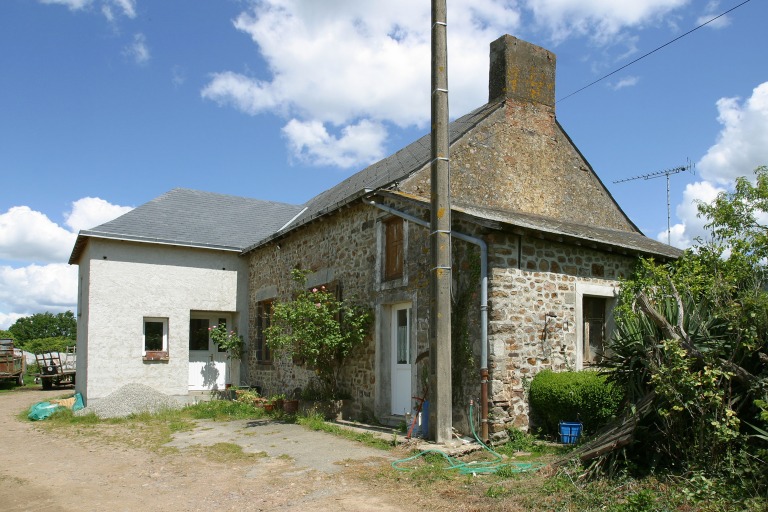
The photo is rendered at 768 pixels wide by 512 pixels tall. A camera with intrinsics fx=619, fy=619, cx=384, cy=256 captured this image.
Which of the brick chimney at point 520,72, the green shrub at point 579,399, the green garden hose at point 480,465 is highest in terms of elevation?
the brick chimney at point 520,72

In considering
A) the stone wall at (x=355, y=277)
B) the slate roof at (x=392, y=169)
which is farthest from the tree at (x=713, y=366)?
the slate roof at (x=392, y=169)

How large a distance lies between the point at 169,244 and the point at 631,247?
11.0 metres

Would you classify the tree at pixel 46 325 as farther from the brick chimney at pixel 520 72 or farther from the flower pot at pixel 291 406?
the brick chimney at pixel 520 72

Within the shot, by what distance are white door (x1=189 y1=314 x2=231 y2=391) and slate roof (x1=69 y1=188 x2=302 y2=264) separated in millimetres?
2170

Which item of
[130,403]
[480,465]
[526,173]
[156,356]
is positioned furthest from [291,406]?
[526,173]

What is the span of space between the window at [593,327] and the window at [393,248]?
10.8 ft

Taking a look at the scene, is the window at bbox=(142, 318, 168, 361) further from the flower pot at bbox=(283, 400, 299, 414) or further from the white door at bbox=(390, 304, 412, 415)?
the white door at bbox=(390, 304, 412, 415)

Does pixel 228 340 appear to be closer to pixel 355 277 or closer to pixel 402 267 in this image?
pixel 355 277

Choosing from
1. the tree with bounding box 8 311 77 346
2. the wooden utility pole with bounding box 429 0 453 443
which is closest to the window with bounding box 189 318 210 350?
the wooden utility pole with bounding box 429 0 453 443

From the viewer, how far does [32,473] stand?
8195 mm

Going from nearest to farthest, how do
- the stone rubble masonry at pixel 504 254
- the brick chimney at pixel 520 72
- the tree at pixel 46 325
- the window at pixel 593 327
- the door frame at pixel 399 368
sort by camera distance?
1. the stone rubble masonry at pixel 504 254
2. the window at pixel 593 327
3. the door frame at pixel 399 368
4. the brick chimney at pixel 520 72
5. the tree at pixel 46 325

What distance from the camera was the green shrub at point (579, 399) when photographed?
8625mm

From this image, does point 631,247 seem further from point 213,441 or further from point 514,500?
point 213,441

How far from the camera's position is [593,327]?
1072 centimetres
